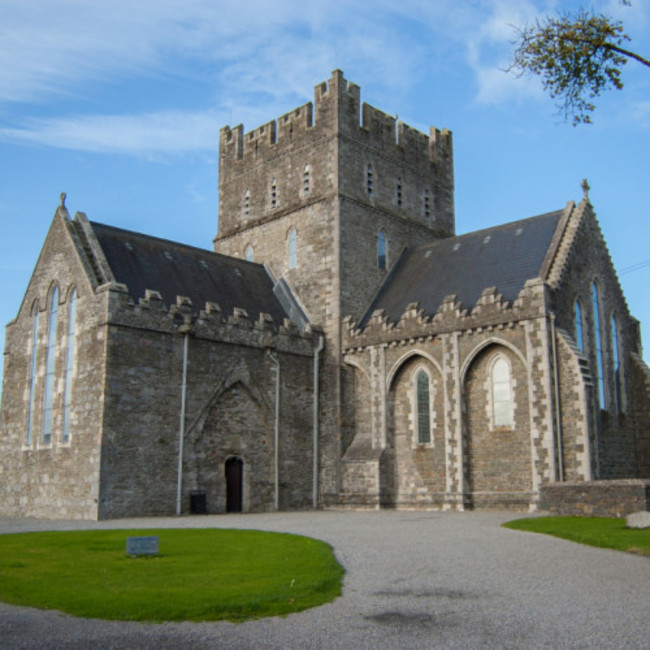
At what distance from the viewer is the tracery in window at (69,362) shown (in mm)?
28938

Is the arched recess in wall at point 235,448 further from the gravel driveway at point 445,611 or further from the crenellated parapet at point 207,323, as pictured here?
the gravel driveway at point 445,611

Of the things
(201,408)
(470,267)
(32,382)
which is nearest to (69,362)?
(32,382)

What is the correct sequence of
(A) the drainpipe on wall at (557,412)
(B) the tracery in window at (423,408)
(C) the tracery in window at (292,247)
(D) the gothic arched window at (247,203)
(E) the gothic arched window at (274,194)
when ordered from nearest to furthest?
(A) the drainpipe on wall at (557,412)
(B) the tracery in window at (423,408)
(C) the tracery in window at (292,247)
(E) the gothic arched window at (274,194)
(D) the gothic arched window at (247,203)

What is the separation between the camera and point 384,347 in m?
33.1

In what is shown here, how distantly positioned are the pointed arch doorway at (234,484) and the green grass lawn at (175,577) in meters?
12.6

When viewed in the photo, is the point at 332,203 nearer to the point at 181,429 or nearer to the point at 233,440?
the point at 233,440

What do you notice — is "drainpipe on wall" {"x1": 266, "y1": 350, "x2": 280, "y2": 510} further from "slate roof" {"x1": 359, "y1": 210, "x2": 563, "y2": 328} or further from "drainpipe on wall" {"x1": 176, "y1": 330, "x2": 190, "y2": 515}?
"slate roof" {"x1": 359, "y1": 210, "x2": 563, "y2": 328}

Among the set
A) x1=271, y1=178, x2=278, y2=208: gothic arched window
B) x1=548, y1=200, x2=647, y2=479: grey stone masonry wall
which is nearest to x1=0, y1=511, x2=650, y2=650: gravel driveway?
x1=548, y1=200, x2=647, y2=479: grey stone masonry wall

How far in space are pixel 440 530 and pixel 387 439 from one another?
12.2 metres

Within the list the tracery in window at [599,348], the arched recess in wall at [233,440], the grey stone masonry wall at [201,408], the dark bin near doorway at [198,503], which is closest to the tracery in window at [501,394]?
the tracery in window at [599,348]

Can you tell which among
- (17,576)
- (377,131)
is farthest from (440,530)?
(377,131)

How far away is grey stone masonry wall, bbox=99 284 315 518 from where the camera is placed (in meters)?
27.2

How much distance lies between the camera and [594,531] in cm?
1816

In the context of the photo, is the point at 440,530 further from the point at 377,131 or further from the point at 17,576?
the point at 377,131
